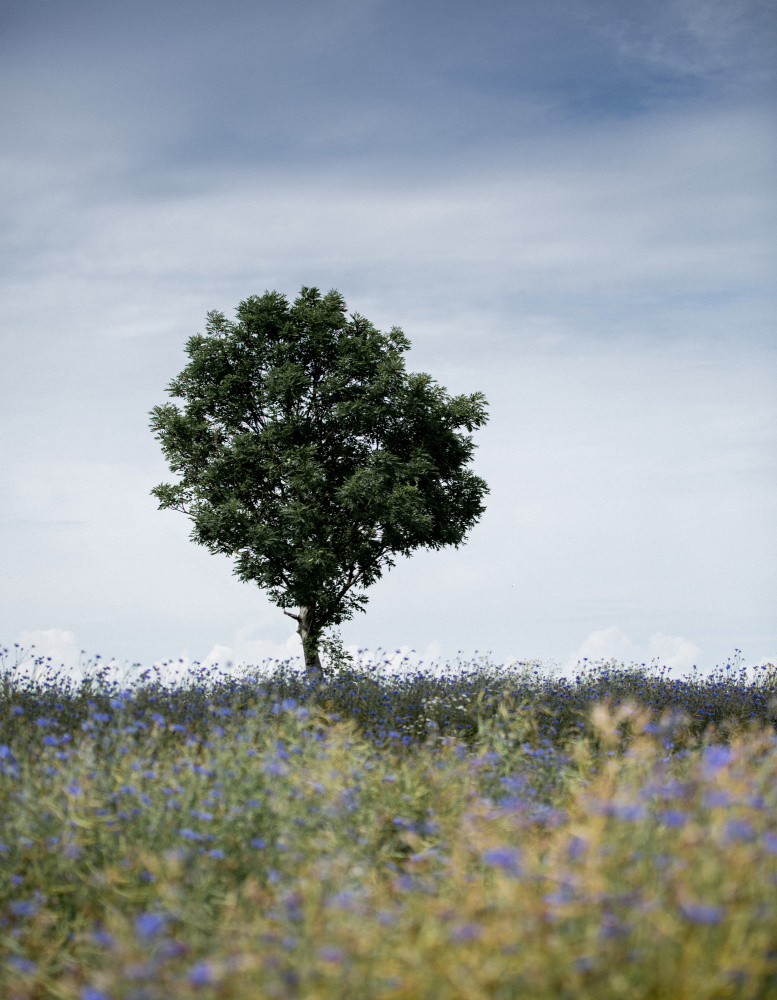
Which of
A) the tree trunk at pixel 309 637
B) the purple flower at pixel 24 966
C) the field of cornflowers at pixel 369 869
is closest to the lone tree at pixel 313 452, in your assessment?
the tree trunk at pixel 309 637

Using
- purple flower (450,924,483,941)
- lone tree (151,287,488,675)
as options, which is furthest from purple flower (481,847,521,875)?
lone tree (151,287,488,675)

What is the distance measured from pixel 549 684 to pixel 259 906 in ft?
29.3

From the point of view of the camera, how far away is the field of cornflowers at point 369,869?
3094mm

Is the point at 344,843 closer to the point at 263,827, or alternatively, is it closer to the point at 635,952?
the point at 263,827

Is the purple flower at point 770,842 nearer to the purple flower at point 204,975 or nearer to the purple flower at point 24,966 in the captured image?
the purple flower at point 204,975

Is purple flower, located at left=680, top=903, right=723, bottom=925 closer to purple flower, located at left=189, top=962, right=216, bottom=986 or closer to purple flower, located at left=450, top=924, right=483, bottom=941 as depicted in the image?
purple flower, located at left=450, top=924, right=483, bottom=941

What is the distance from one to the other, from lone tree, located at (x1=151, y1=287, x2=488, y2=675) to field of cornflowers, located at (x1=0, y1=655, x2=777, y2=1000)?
724 centimetres

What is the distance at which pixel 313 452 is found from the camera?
52.3ft

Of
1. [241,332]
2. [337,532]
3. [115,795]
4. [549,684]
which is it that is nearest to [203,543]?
[337,532]

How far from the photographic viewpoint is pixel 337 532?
53.3 feet

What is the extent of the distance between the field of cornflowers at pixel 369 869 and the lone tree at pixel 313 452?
23.8 ft

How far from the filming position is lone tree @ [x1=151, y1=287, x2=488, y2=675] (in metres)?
15.8

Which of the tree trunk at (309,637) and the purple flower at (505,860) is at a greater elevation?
the tree trunk at (309,637)

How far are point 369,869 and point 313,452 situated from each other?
11444 millimetres
